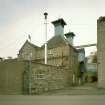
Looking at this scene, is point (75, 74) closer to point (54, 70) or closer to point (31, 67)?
point (54, 70)

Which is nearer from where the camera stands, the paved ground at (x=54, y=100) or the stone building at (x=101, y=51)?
the paved ground at (x=54, y=100)

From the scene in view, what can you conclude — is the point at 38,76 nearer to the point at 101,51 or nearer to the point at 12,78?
the point at 12,78

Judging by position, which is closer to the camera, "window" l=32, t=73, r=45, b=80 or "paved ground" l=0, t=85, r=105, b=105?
"paved ground" l=0, t=85, r=105, b=105

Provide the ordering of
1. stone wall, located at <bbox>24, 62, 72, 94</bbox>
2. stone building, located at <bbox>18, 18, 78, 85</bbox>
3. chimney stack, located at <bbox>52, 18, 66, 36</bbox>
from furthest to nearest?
1. chimney stack, located at <bbox>52, 18, 66, 36</bbox>
2. stone building, located at <bbox>18, 18, 78, 85</bbox>
3. stone wall, located at <bbox>24, 62, 72, 94</bbox>

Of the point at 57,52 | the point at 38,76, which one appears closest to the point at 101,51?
the point at 57,52

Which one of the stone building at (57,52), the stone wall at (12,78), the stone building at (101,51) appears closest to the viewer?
the stone wall at (12,78)

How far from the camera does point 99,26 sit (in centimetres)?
4153

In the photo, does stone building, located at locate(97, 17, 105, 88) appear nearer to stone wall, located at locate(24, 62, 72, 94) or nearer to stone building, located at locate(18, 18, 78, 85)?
stone wall, located at locate(24, 62, 72, 94)

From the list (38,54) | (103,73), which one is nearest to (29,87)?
(103,73)

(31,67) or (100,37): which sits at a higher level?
(100,37)

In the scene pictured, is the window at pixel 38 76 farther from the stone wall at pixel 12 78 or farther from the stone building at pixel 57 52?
the stone building at pixel 57 52

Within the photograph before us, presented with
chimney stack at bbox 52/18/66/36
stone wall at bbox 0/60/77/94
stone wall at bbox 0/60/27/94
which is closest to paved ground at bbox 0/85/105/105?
stone wall at bbox 0/60/77/94

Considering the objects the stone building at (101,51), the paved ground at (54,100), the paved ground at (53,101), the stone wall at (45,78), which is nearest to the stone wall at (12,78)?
the stone wall at (45,78)

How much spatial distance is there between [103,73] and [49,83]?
10.2 meters
